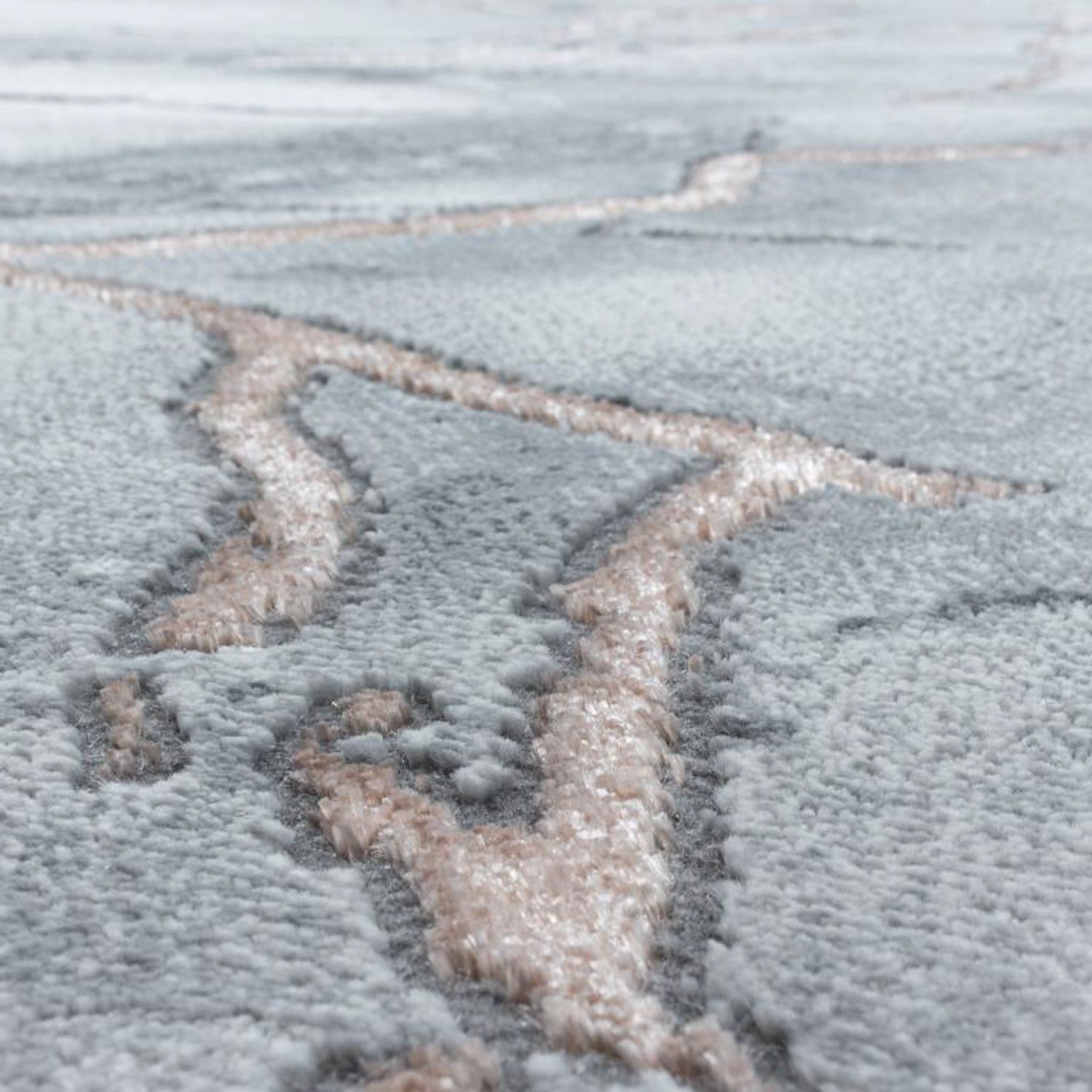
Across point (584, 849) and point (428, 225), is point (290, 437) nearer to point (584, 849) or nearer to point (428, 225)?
point (584, 849)

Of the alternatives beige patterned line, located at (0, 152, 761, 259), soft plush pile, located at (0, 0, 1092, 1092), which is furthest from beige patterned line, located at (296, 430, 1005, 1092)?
beige patterned line, located at (0, 152, 761, 259)

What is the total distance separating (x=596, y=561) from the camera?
603mm

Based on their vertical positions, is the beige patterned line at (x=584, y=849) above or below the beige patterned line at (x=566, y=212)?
below

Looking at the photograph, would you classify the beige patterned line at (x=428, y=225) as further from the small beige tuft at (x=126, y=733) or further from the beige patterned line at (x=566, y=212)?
the small beige tuft at (x=126, y=733)

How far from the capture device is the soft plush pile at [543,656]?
14.5 inches

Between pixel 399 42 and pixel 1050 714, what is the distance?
9.72ft

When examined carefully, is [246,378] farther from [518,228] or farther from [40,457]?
[518,228]

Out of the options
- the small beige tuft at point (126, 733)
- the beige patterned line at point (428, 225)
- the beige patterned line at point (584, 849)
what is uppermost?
the beige patterned line at point (428, 225)

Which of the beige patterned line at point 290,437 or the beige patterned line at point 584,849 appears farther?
the beige patterned line at point 290,437

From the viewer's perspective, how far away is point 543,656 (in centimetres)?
52

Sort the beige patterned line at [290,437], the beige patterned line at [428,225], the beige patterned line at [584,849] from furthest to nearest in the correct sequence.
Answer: the beige patterned line at [428,225], the beige patterned line at [290,437], the beige patterned line at [584,849]

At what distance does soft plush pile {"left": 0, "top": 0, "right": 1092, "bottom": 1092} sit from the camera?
368 millimetres

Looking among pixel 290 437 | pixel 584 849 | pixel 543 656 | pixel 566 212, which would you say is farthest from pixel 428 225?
pixel 584 849

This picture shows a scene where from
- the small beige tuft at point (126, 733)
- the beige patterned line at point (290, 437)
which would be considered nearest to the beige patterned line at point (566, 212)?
the beige patterned line at point (290, 437)
